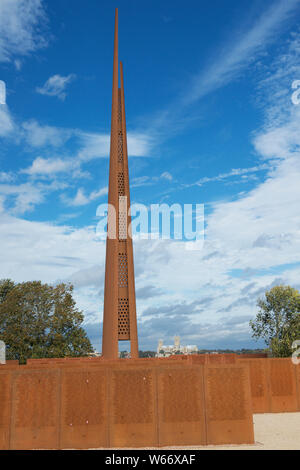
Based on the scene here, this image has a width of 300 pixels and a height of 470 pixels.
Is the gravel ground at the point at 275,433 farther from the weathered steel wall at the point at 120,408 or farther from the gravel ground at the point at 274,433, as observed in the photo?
the weathered steel wall at the point at 120,408

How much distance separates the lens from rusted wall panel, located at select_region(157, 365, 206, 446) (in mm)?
11406

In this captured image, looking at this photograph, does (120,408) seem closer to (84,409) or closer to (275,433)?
(84,409)

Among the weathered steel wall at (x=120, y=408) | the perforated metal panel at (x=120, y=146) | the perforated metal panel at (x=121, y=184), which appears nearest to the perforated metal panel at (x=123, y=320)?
the perforated metal panel at (x=121, y=184)

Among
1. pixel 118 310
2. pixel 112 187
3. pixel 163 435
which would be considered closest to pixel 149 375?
pixel 163 435

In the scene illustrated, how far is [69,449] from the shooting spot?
11203mm

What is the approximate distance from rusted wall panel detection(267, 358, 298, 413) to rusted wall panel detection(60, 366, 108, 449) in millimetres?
10618

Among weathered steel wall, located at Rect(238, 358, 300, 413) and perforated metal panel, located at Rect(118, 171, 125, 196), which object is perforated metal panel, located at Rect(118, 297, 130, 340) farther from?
weathered steel wall, located at Rect(238, 358, 300, 413)

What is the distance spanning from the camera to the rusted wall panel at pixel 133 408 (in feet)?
37.2

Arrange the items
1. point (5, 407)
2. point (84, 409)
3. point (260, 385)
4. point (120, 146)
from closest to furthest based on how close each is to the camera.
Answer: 1. point (5, 407)
2. point (84, 409)
3. point (260, 385)
4. point (120, 146)

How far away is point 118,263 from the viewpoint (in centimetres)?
3619

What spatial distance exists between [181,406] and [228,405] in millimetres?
1344

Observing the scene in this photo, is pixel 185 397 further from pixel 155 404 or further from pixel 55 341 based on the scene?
pixel 55 341

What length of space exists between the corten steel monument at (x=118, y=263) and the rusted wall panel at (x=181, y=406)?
22.2 meters

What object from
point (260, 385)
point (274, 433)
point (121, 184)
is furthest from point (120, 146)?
point (274, 433)
